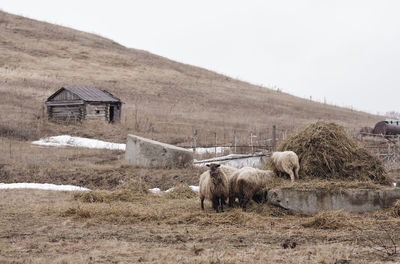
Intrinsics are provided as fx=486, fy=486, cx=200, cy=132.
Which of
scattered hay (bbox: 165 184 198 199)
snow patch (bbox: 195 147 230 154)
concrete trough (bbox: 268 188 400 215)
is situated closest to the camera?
concrete trough (bbox: 268 188 400 215)

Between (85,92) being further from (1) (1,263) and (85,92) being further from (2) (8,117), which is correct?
(1) (1,263)

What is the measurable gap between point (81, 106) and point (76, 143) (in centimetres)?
955

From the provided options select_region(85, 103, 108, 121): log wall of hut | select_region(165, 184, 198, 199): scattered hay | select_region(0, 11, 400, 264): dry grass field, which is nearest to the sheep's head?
select_region(0, 11, 400, 264): dry grass field

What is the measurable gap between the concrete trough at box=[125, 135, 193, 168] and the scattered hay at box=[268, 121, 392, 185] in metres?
6.61

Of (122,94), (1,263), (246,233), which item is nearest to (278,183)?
(246,233)

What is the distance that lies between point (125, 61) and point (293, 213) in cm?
5739

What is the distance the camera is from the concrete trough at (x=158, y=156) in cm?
1975

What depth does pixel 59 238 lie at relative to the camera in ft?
30.1

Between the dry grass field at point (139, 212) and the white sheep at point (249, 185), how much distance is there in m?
0.33

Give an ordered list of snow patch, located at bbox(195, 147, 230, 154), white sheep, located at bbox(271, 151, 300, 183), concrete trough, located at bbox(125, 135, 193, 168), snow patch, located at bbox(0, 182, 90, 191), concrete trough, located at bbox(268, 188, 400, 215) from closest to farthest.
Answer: concrete trough, located at bbox(268, 188, 400, 215), white sheep, located at bbox(271, 151, 300, 183), snow patch, located at bbox(0, 182, 90, 191), concrete trough, located at bbox(125, 135, 193, 168), snow patch, located at bbox(195, 147, 230, 154)

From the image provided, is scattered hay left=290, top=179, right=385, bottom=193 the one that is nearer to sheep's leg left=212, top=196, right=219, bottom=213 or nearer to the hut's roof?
sheep's leg left=212, top=196, right=219, bottom=213

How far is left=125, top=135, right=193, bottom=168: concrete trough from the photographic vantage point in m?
19.8

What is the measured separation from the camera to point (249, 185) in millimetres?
12055

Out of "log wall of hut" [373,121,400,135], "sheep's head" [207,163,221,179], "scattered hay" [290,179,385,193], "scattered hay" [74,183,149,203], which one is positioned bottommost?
"scattered hay" [74,183,149,203]
